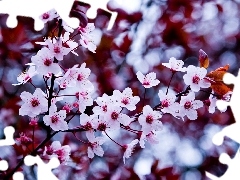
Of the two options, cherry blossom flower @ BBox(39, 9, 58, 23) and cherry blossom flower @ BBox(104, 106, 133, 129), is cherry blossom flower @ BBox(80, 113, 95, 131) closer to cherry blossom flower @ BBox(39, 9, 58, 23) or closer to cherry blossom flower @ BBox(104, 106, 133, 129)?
cherry blossom flower @ BBox(104, 106, 133, 129)

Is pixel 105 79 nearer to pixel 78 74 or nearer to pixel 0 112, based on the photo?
pixel 0 112

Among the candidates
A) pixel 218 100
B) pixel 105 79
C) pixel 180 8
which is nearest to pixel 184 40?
pixel 180 8

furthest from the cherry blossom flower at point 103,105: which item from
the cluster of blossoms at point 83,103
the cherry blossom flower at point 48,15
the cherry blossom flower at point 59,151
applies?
the cherry blossom flower at point 48,15

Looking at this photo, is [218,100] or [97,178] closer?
[218,100]

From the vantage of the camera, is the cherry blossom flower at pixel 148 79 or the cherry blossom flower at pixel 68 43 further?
the cherry blossom flower at pixel 148 79

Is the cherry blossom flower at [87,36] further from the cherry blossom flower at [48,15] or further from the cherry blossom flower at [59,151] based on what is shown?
the cherry blossom flower at [59,151]

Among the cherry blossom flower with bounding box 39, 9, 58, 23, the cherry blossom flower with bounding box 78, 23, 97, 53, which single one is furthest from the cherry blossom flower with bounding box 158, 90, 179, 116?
the cherry blossom flower with bounding box 39, 9, 58, 23
